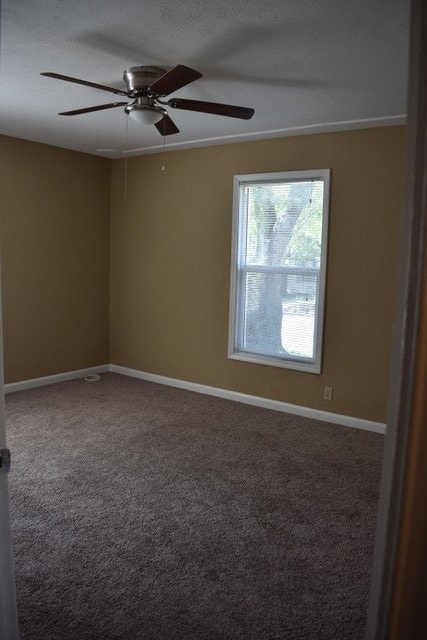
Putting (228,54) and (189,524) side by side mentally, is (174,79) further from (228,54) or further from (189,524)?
(189,524)

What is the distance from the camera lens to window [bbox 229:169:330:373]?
14.2 feet

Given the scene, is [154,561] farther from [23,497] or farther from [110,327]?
[110,327]

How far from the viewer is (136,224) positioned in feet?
18.2

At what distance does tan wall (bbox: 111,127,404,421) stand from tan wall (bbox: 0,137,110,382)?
0.77 ft

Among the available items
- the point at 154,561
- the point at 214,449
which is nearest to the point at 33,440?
the point at 214,449

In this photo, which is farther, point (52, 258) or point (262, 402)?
point (52, 258)

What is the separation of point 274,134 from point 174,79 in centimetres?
205

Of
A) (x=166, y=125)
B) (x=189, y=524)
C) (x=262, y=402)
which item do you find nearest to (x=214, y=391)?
(x=262, y=402)

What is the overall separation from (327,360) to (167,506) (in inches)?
81.6

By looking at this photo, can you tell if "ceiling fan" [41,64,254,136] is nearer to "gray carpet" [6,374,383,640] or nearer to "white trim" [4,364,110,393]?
"gray carpet" [6,374,383,640]

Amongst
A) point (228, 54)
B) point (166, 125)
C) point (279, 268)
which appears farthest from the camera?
point (279, 268)

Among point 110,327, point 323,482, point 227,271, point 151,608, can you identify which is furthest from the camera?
point 110,327

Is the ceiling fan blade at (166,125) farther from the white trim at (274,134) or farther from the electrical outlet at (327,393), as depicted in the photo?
the electrical outlet at (327,393)

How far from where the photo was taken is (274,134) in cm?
441
